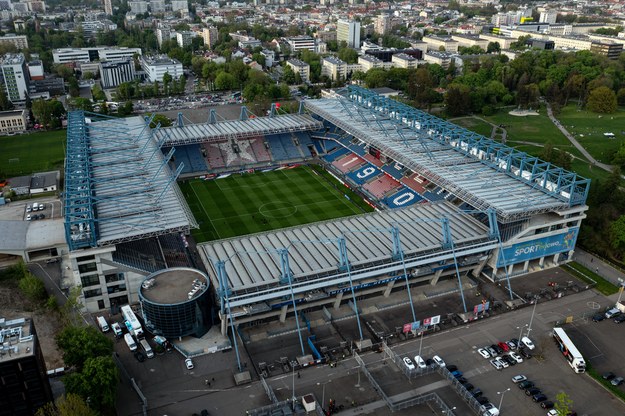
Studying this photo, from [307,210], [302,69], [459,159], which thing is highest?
[459,159]

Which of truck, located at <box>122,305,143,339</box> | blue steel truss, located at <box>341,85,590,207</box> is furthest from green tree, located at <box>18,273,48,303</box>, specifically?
blue steel truss, located at <box>341,85,590,207</box>

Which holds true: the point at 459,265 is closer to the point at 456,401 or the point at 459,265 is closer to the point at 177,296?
the point at 456,401

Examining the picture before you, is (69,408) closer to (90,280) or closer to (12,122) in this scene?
(90,280)

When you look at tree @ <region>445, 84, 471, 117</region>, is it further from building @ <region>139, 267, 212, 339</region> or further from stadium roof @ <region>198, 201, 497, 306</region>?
building @ <region>139, 267, 212, 339</region>

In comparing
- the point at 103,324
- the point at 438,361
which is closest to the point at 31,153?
the point at 103,324

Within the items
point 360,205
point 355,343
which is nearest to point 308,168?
point 360,205

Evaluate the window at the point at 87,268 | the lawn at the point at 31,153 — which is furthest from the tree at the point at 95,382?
the lawn at the point at 31,153
